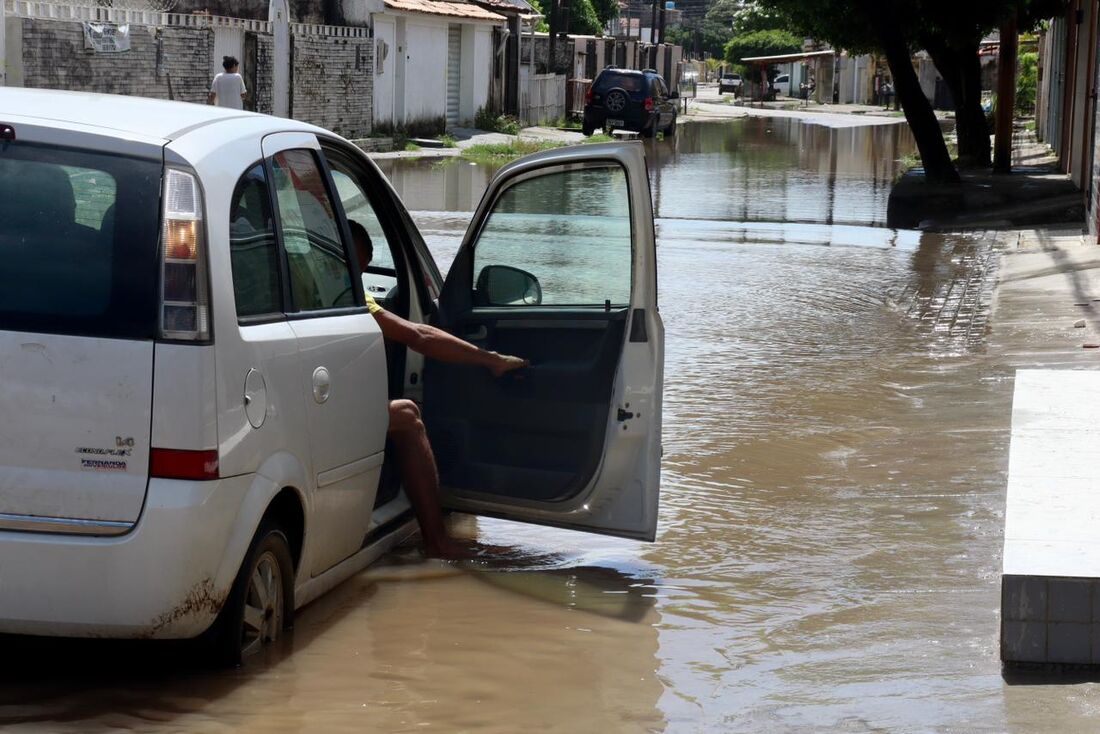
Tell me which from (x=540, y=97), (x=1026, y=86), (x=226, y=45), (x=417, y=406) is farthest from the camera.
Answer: (x=1026, y=86)

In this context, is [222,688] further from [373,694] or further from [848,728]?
[848,728]

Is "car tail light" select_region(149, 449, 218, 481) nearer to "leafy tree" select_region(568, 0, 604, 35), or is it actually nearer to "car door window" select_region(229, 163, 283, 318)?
"car door window" select_region(229, 163, 283, 318)

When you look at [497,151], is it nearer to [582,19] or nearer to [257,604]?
[257,604]

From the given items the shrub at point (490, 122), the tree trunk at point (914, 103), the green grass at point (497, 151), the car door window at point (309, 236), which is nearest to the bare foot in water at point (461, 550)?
the car door window at point (309, 236)

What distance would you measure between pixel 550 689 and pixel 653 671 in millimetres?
374

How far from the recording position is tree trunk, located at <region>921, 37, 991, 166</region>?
83.0 ft

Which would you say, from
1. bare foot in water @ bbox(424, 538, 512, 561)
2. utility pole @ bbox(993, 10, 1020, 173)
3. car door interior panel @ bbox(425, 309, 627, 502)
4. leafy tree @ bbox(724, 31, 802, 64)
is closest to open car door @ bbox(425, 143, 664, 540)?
car door interior panel @ bbox(425, 309, 627, 502)

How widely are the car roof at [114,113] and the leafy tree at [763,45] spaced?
95.3 metres

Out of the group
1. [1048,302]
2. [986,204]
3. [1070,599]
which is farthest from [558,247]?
[1070,599]

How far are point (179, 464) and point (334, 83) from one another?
87.6 ft

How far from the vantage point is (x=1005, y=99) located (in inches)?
933

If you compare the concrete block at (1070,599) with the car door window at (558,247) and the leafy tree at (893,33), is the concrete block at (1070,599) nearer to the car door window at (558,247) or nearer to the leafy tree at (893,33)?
the car door window at (558,247)

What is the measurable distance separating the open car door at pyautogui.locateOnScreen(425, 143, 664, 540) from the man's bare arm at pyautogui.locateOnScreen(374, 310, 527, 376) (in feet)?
0.29

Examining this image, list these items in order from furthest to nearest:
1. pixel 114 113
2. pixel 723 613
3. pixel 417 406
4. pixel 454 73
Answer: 1. pixel 454 73
2. pixel 417 406
3. pixel 723 613
4. pixel 114 113
